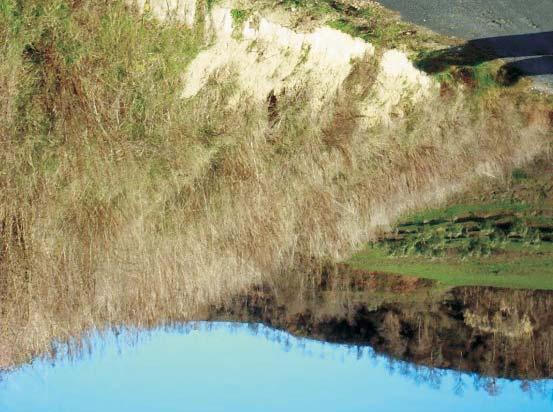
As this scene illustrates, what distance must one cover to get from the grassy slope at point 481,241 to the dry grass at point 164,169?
0.26 meters

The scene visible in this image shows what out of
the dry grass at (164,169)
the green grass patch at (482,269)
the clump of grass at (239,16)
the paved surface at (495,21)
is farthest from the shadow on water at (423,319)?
the clump of grass at (239,16)

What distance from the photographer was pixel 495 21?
20.0 ft

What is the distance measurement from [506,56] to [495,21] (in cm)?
44

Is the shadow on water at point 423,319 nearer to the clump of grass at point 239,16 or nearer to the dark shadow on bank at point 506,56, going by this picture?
the dark shadow on bank at point 506,56

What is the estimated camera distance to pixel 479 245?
7.35 metres

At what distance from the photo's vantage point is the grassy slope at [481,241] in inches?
280

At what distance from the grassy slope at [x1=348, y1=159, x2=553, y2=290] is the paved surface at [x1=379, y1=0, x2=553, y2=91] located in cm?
135

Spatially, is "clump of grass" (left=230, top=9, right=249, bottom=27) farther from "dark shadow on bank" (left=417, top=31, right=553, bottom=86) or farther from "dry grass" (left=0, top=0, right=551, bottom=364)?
"dark shadow on bank" (left=417, top=31, right=553, bottom=86)

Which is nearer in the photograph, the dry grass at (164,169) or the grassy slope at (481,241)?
the dry grass at (164,169)

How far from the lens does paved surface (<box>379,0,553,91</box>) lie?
19.7 feet

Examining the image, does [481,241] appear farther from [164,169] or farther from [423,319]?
[164,169]

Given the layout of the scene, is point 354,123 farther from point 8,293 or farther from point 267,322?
point 8,293

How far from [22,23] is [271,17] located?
1962 mm

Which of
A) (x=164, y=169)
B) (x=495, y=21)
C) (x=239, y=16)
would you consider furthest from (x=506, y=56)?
(x=164, y=169)
